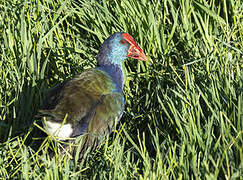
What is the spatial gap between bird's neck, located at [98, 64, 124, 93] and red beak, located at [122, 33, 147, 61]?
14cm

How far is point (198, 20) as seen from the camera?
3469mm

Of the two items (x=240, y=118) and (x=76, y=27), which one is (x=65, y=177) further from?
(x=76, y=27)

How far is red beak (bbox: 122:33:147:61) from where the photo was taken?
3.28m

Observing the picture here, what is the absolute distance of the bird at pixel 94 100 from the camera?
267 cm

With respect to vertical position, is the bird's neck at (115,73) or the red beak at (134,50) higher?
the red beak at (134,50)

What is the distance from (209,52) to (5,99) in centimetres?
152

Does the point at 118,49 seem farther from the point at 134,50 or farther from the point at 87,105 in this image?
the point at 87,105

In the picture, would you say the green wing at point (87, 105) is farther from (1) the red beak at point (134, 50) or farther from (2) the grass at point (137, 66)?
(1) the red beak at point (134, 50)

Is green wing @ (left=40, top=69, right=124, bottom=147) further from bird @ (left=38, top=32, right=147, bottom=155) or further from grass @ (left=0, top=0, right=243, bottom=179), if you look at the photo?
grass @ (left=0, top=0, right=243, bottom=179)

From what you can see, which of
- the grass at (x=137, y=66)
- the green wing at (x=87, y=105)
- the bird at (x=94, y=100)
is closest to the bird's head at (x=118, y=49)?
the bird at (x=94, y=100)

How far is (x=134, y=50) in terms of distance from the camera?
332 cm

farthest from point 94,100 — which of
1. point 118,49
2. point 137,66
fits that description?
point 137,66

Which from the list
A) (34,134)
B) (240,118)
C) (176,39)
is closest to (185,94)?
(240,118)

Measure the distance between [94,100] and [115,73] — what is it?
463 millimetres
